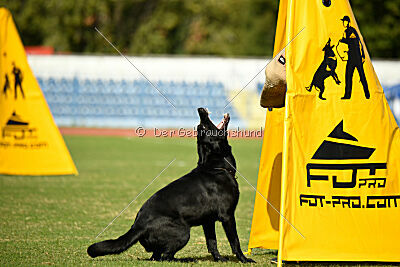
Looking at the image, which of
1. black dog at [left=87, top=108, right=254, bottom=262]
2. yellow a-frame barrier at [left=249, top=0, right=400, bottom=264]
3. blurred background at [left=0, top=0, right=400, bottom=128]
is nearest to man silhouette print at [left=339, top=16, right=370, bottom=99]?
yellow a-frame barrier at [left=249, top=0, right=400, bottom=264]

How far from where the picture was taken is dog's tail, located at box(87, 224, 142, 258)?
17.8 ft

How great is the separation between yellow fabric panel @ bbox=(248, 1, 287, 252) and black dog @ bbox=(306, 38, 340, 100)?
0.98 m

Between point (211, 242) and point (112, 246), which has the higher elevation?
point (112, 246)

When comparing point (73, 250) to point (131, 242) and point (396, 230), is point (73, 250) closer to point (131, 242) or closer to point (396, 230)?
point (131, 242)

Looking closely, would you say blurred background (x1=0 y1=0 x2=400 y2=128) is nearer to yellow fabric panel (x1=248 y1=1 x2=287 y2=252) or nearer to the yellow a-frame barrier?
yellow fabric panel (x1=248 y1=1 x2=287 y2=252)

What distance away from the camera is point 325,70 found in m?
5.42

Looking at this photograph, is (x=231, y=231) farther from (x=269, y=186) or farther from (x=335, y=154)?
(x=335, y=154)

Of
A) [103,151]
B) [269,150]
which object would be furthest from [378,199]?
[103,151]

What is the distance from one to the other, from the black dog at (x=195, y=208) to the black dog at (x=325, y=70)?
0.95 meters

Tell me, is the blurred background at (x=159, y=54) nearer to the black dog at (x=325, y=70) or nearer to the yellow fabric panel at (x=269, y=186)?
the yellow fabric panel at (x=269, y=186)

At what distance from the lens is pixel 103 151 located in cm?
1927

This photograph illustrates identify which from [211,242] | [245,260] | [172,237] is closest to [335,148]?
[245,260]

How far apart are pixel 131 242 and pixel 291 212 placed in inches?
58.8

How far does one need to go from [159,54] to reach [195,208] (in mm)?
34410
